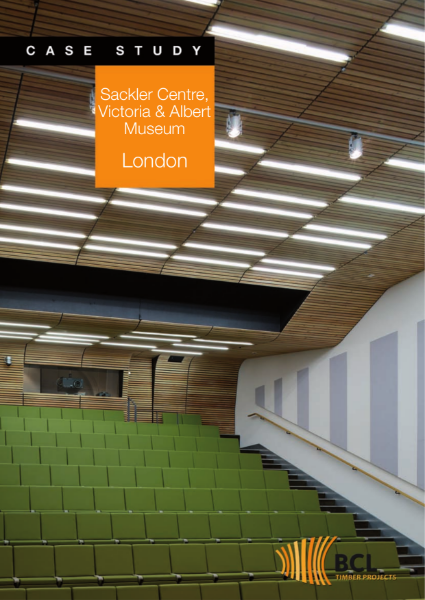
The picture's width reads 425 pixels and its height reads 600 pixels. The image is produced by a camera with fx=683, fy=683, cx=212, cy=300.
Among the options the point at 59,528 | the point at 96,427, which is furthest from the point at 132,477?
the point at 96,427

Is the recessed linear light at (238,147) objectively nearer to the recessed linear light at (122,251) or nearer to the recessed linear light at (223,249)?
the recessed linear light at (223,249)

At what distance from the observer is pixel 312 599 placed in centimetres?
693

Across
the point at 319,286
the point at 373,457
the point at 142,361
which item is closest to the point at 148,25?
the point at 319,286

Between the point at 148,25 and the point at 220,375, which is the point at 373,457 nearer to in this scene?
the point at 220,375

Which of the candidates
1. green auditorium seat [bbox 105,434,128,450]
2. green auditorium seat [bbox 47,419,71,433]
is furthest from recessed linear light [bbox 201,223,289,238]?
green auditorium seat [bbox 47,419,71,433]

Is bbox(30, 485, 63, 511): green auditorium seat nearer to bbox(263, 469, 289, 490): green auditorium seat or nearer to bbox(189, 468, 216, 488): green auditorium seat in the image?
bbox(189, 468, 216, 488): green auditorium seat

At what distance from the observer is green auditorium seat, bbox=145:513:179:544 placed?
8.30 metres

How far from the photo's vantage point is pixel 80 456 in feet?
35.2

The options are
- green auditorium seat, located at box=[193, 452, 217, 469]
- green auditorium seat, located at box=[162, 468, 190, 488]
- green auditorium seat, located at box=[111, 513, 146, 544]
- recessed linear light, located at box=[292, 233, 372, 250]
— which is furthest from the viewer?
green auditorium seat, located at box=[193, 452, 217, 469]

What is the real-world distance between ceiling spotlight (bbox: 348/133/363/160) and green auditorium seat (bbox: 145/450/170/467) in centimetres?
690

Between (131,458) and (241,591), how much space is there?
4.77m

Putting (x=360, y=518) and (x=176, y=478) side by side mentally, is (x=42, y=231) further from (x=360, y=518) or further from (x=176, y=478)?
(x=360, y=518)

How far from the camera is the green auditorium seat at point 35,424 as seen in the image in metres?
12.2

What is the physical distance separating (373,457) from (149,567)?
16.8 feet
